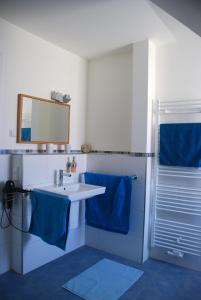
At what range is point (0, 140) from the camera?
2.49 meters

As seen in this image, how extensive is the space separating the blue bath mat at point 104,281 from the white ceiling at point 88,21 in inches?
97.4

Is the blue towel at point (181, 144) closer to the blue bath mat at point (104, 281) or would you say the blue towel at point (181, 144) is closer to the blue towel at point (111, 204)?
the blue towel at point (111, 204)

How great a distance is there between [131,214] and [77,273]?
2.81ft

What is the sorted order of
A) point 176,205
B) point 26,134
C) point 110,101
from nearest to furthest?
point 26,134
point 176,205
point 110,101

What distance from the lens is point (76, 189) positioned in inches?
116

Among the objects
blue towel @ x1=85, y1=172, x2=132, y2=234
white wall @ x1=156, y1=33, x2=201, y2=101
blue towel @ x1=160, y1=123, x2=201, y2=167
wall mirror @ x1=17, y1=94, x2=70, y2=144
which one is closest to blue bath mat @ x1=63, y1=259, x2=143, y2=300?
blue towel @ x1=85, y1=172, x2=132, y2=234

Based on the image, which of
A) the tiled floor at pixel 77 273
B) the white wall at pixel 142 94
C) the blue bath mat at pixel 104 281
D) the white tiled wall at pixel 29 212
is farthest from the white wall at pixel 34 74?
the blue bath mat at pixel 104 281

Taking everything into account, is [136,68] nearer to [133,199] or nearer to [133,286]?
[133,199]

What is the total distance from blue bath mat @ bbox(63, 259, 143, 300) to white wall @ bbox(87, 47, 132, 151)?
1359 mm

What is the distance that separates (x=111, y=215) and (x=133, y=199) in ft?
1.04

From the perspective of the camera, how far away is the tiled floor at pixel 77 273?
89.0 inches

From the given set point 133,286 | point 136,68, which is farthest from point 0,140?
point 133,286

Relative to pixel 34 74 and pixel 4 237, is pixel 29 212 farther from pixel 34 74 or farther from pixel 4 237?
pixel 34 74

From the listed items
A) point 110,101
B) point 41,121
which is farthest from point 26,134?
point 110,101
